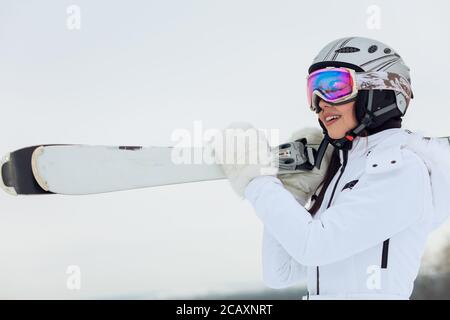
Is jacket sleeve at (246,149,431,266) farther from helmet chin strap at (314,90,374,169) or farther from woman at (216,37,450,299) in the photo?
helmet chin strap at (314,90,374,169)

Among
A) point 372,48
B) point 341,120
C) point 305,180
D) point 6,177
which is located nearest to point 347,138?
point 341,120

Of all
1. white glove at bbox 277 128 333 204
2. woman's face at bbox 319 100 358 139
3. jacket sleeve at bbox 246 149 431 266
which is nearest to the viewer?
jacket sleeve at bbox 246 149 431 266

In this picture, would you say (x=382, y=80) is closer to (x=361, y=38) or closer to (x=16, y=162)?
(x=361, y=38)

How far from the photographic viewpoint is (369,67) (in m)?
2.51

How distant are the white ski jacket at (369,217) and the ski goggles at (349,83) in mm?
211

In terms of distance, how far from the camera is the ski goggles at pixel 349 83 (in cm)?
245

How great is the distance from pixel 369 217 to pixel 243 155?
1.96 feet

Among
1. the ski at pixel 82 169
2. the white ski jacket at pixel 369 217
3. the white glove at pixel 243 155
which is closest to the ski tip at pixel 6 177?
the ski at pixel 82 169

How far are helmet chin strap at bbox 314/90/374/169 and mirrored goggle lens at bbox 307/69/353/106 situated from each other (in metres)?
0.11

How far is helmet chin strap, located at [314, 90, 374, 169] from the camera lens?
2434 millimetres

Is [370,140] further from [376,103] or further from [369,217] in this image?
[369,217]

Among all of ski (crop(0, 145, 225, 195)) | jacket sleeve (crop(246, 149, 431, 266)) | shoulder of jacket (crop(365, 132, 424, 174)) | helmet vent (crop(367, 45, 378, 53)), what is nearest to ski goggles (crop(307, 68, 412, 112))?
helmet vent (crop(367, 45, 378, 53))
